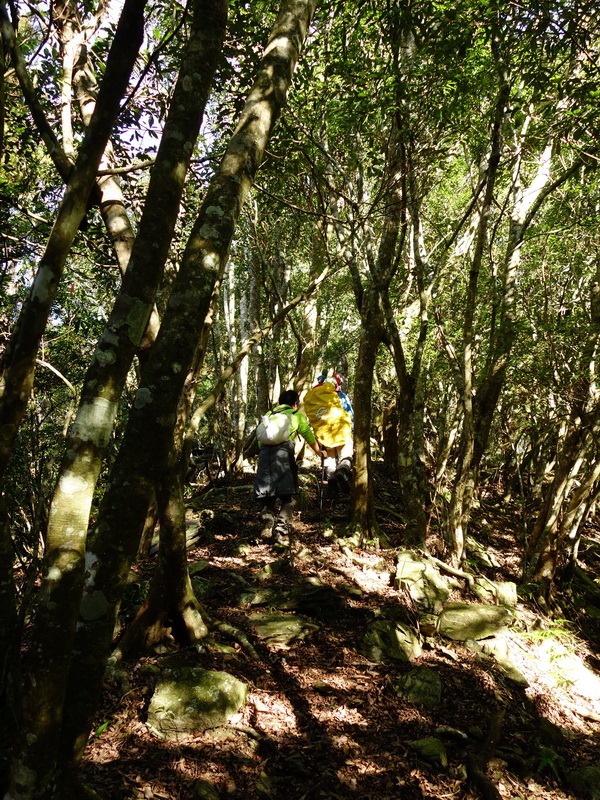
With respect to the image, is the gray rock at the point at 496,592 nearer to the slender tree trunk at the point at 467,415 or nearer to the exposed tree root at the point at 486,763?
the slender tree trunk at the point at 467,415

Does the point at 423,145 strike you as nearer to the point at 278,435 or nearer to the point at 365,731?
the point at 278,435

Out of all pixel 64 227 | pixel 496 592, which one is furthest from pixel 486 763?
pixel 64 227

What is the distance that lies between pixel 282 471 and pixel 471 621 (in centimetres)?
327

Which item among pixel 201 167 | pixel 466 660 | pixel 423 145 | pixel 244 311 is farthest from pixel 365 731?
pixel 244 311

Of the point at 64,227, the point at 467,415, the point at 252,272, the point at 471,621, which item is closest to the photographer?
the point at 64,227

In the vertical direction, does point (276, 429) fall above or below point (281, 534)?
above

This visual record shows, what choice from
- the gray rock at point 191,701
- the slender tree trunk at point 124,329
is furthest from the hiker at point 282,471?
the slender tree trunk at point 124,329

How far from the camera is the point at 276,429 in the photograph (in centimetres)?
775

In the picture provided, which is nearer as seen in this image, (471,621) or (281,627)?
(281,627)

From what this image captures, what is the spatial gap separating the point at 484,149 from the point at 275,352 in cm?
794

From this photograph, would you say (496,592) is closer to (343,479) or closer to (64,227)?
(343,479)

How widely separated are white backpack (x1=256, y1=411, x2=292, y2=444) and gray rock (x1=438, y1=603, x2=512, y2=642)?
3294 mm

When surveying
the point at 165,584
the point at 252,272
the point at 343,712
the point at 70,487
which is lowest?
the point at 343,712

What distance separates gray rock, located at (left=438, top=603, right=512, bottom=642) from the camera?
21.4 ft
